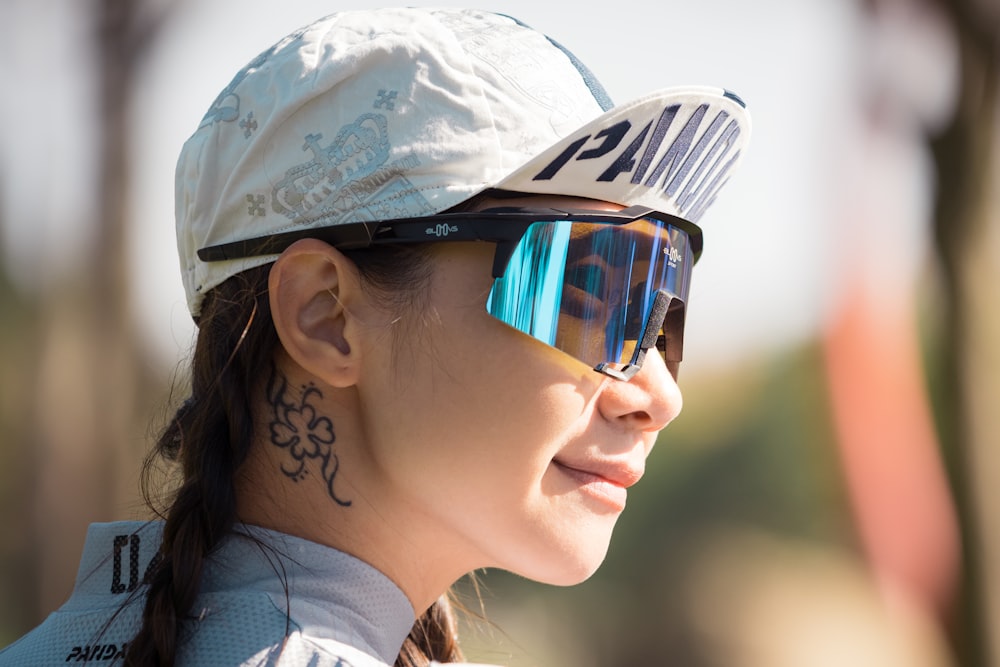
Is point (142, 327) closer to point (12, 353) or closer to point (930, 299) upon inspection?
point (12, 353)

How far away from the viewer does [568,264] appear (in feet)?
5.73

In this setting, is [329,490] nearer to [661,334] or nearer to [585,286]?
[585,286]

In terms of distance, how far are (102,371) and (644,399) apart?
6.67m

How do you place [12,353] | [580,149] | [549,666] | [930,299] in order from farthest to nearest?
[12,353] → [549,666] → [930,299] → [580,149]

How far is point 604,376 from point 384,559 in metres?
0.47

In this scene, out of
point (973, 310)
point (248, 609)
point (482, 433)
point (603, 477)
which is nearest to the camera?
point (248, 609)

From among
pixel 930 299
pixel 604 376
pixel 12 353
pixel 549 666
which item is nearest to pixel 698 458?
pixel 549 666

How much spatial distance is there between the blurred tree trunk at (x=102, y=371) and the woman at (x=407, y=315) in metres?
6.14

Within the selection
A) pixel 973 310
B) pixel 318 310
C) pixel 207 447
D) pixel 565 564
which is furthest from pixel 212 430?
pixel 973 310

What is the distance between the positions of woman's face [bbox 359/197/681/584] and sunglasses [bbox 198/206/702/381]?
35mm

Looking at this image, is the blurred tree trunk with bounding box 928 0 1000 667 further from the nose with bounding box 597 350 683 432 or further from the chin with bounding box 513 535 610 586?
the chin with bounding box 513 535 610 586

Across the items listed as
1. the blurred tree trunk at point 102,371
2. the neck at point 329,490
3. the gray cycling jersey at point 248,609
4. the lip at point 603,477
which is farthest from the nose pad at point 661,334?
the blurred tree trunk at point 102,371

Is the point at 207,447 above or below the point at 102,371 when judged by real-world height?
above

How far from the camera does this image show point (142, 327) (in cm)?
802
